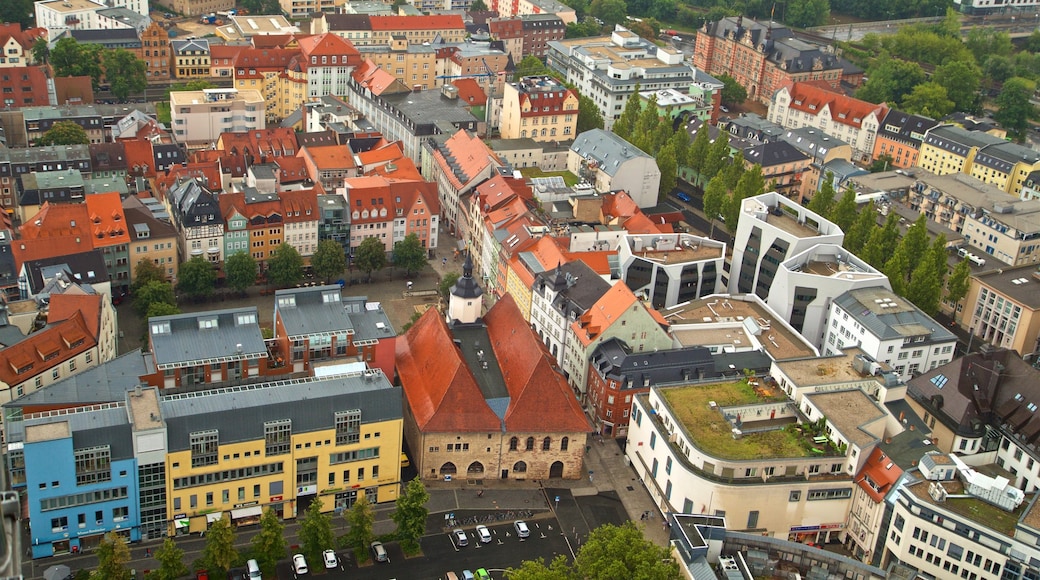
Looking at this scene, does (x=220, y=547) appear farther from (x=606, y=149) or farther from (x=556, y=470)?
(x=606, y=149)

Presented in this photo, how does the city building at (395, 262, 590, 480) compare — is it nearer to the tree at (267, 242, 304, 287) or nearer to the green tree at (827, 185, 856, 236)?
the tree at (267, 242, 304, 287)

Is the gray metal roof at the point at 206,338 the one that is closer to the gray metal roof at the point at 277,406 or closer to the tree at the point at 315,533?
the gray metal roof at the point at 277,406

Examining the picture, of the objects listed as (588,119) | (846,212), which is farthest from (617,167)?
(846,212)

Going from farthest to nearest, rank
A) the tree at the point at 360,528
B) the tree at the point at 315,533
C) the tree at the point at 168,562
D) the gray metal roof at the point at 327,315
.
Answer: the gray metal roof at the point at 327,315 < the tree at the point at 360,528 < the tree at the point at 315,533 < the tree at the point at 168,562

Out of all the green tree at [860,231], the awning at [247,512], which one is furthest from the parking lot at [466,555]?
the green tree at [860,231]

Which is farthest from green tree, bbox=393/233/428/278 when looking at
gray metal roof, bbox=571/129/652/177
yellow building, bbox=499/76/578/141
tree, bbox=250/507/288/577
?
tree, bbox=250/507/288/577
